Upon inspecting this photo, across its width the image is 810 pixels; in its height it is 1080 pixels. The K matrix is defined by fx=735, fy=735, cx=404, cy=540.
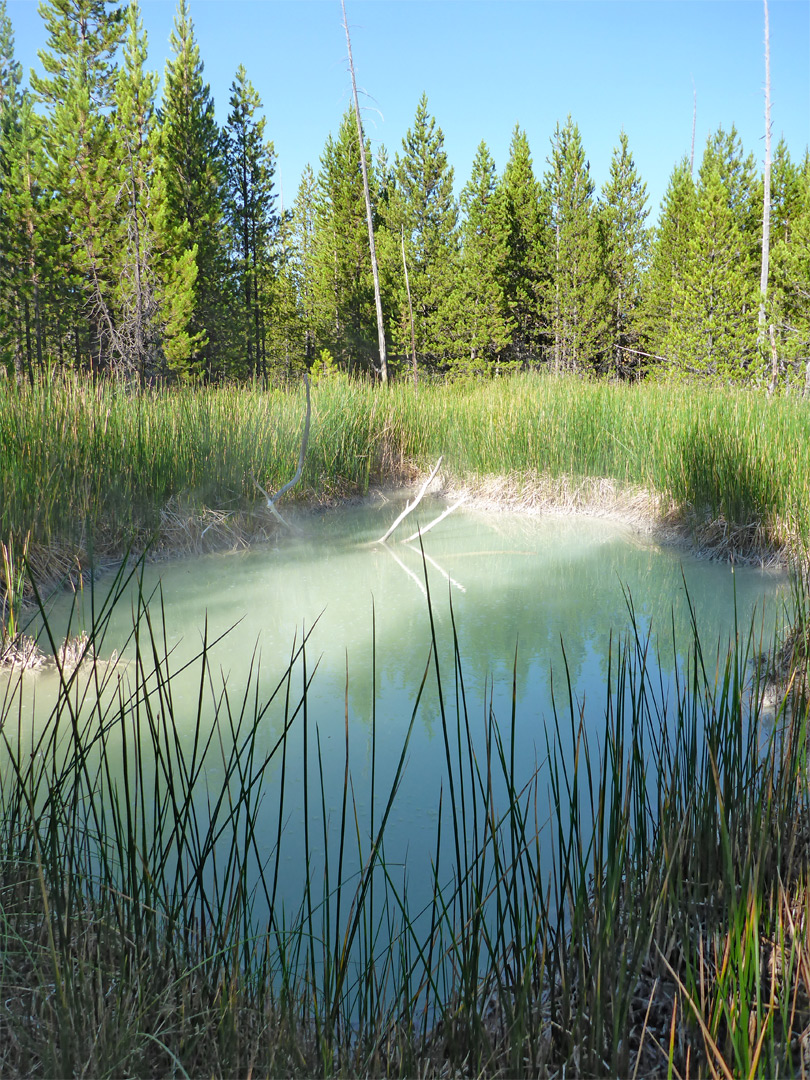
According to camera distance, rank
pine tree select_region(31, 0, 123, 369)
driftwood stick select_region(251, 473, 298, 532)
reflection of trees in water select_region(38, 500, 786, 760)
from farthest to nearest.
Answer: pine tree select_region(31, 0, 123, 369) < driftwood stick select_region(251, 473, 298, 532) < reflection of trees in water select_region(38, 500, 786, 760)

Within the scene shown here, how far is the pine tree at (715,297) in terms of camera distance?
1409 cm

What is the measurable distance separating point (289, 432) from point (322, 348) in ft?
46.1

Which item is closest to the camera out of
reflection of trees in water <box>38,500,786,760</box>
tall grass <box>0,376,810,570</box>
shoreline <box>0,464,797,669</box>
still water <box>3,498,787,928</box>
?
still water <box>3,498,787,928</box>

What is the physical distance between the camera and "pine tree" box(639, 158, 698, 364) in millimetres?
16219

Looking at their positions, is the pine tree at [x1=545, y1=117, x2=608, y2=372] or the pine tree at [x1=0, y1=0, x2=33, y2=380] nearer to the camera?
the pine tree at [x1=0, y1=0, x2=33, y2=380]

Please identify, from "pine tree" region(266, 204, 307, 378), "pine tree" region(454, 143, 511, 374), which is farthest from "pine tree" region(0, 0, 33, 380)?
"pine tree" region(454, 143, 511, 374)

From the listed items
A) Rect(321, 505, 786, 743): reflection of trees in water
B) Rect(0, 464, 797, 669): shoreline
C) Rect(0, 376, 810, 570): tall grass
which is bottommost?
Rect(321, 505, 786, 743): reflection of trees in water

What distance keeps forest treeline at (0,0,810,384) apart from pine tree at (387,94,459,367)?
4cm

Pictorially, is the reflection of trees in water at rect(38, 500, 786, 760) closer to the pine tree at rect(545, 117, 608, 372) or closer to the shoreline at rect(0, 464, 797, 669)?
the shoreline at rect(0, 464, 797, 669)

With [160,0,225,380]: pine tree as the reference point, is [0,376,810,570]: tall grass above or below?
below

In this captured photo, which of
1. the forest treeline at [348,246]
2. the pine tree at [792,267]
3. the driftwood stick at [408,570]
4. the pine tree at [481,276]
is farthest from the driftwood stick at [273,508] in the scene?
the pine tree at [481,276]

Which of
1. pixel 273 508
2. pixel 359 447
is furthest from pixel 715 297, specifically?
pixel 273 508

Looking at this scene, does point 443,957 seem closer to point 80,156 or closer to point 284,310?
point 80,156

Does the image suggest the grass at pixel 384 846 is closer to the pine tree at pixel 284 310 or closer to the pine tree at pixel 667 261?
the pine tree at pixel 667 261
